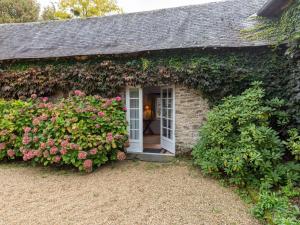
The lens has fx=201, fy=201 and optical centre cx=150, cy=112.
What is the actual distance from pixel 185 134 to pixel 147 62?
2435mm

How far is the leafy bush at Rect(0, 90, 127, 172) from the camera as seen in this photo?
4789 mm

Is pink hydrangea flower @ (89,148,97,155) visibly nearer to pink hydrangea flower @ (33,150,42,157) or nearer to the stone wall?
pink hydrangea flower @ (33,150,42,157)

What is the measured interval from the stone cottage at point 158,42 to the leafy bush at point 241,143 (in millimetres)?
1179

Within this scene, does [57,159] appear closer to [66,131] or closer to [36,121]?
[66,131]

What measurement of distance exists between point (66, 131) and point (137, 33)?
4273 millimetres

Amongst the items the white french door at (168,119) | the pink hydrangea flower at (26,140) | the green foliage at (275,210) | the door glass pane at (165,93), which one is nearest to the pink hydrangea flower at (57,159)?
the pink hydrangea flower at (26,140)

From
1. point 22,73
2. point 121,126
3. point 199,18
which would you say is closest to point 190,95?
point 121,126

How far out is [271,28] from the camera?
18.2ft

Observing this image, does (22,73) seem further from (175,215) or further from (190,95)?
(175,215)

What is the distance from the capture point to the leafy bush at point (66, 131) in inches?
189

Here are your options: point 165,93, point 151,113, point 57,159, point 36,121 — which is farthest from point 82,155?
point 151,113

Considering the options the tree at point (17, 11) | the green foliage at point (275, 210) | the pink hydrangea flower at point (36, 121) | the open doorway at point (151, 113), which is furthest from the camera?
the tree at point (17, 11)

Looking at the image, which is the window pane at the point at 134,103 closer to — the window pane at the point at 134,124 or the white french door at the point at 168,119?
the window pane at the point at 134,124

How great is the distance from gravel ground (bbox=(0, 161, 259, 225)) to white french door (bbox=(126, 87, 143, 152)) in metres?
1.45
